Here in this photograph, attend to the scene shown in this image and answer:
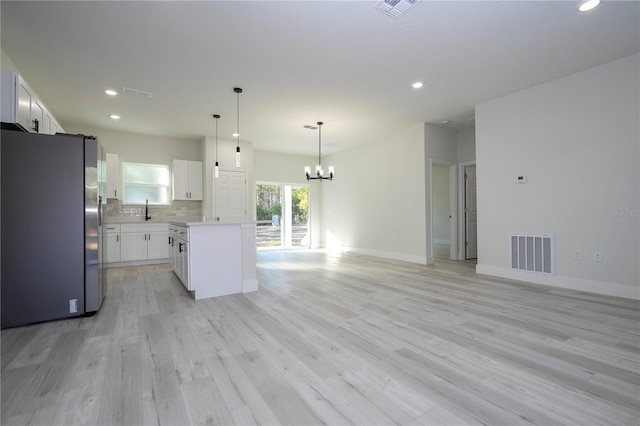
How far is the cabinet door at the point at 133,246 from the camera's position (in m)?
6.11

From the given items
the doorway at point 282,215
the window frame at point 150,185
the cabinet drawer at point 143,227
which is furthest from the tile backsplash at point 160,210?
the doorway at point 282,215

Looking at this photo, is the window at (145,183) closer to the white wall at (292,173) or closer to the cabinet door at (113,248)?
the cabinet door at (113,248)

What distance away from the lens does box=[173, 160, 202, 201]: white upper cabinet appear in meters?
6.85

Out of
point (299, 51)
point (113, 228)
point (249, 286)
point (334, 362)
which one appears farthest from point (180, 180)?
point (334, 362)

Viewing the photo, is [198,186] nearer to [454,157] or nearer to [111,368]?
[111,368]

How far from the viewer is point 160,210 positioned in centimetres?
698

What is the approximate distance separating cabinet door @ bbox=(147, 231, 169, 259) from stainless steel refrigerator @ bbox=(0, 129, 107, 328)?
3402mm

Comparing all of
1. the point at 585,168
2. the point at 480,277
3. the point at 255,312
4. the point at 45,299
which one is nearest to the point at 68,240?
the point at 45,299

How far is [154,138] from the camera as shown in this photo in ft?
22.8

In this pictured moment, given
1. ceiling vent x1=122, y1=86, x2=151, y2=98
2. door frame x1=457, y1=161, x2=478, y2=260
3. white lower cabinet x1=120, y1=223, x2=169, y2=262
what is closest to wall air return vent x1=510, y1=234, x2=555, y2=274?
door frame x1=457, y1=161, x2=478, y2=260

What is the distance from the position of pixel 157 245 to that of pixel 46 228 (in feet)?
12.1

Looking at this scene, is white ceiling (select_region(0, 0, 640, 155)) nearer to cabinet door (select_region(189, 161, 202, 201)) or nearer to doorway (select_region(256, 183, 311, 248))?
cabinet door (select_region(189, 161, 202, 201))

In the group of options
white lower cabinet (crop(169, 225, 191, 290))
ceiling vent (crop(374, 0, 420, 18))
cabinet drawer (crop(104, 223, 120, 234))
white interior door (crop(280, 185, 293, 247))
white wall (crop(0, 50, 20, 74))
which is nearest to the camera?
ceiling vent (crop(374, 0, 420, 18))

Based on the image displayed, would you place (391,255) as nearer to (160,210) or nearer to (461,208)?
(461,208)
